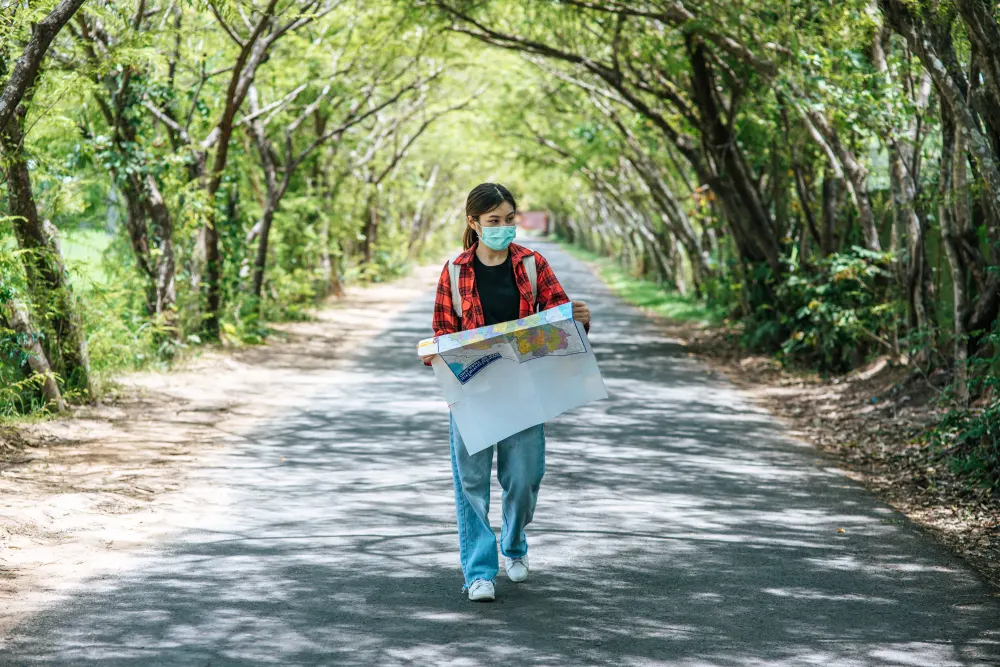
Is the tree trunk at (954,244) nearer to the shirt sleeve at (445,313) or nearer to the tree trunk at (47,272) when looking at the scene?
the shirt sleeve at (445,313)

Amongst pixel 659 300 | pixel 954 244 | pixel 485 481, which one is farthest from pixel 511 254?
pixel 659 300

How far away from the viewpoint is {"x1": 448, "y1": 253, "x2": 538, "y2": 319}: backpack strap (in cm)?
532

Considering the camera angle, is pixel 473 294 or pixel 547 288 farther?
pixel 547 288

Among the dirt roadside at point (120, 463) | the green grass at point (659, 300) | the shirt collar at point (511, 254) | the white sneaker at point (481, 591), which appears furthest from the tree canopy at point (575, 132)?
the white sneaker at point (481, 591)

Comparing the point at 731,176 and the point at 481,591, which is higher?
the point at 731,176

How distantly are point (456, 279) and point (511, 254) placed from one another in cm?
27

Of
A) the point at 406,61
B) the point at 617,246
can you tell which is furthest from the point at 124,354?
the point at 617,246

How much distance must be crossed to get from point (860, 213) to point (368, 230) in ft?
78.4

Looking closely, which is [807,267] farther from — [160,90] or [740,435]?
[160,90]

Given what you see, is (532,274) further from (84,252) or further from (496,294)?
(84,252)

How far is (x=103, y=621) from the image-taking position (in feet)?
16.2

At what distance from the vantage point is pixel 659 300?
1117 inches

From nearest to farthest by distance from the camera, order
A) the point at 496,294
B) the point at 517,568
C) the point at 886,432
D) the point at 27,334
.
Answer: the point at 496,294 → the point at 517,568 → the point at 27,334 → the point at 886,432

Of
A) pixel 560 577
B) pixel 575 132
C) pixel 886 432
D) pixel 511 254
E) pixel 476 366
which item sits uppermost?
pixel 575 132
